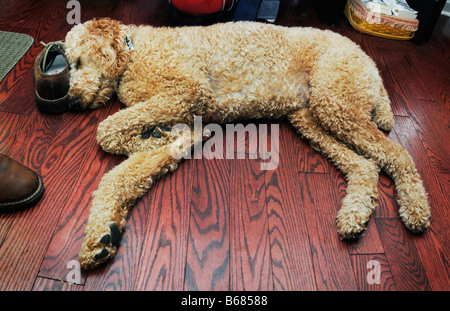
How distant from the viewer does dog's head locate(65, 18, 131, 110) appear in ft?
5.77

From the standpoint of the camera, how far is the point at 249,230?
1.61 metres

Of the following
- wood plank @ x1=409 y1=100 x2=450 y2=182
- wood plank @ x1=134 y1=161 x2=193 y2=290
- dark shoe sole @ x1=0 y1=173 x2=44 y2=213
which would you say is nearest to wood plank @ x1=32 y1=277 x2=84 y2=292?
wood plank @ x1=134 y1=161 x2=193 y2=290

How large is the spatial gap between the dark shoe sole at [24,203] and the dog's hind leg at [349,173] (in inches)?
55.7

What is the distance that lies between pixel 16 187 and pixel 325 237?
1452 millimetres

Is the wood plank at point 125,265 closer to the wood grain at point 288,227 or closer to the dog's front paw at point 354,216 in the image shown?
the wood grain at point 288,227

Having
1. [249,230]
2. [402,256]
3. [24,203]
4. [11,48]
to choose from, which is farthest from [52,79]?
[402,256]

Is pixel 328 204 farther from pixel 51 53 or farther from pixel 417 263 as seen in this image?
pixel 51 53

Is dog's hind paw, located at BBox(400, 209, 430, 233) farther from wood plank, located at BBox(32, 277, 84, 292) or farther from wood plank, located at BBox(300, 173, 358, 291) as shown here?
wood plank, located at BBox(32, 277, 84, 292)

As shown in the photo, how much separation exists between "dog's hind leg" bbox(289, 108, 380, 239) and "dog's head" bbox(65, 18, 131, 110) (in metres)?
1.05
